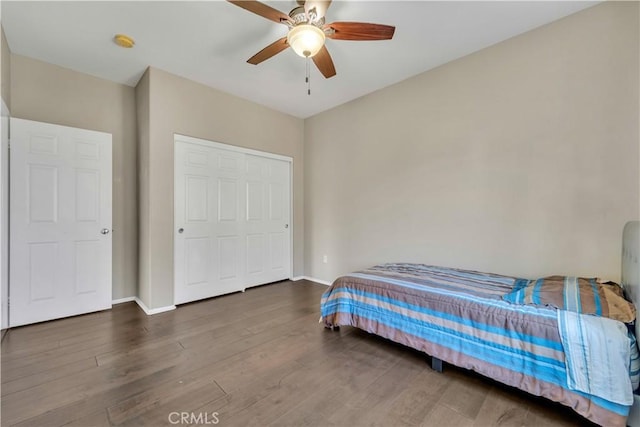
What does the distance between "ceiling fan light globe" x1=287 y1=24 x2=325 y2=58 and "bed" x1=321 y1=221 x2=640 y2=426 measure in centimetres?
192

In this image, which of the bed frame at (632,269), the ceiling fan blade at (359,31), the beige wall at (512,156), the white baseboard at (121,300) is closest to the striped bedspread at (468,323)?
the bed frame at (632,269)

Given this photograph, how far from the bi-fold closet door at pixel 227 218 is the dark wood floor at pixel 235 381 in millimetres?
865

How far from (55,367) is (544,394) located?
10.6ft

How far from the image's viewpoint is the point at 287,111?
14.1 ft

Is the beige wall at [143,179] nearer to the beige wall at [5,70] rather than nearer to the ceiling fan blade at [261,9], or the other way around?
the beige wall at [5,70]

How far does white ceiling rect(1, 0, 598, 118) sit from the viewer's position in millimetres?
2143

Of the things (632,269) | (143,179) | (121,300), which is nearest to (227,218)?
(143,179)

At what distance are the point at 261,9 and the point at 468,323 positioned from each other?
2.48 meters

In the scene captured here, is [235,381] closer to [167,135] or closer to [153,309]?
[153,309]

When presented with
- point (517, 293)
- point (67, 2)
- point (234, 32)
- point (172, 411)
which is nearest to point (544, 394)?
point (517, 293)

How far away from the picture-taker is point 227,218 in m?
3.69

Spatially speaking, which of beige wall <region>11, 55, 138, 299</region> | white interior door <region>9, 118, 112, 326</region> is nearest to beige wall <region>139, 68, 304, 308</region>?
beige wall <region>11, 55, 138, 299</region>

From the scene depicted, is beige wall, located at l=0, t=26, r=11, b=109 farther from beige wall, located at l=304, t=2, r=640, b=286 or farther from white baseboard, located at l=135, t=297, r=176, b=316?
beige wall, located at l=304, t=2, r=640, b=286

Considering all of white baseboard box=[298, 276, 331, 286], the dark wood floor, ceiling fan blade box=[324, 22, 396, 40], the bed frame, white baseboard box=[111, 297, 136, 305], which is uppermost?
ceiling fan blade box=[324, 22, 396, 40]
